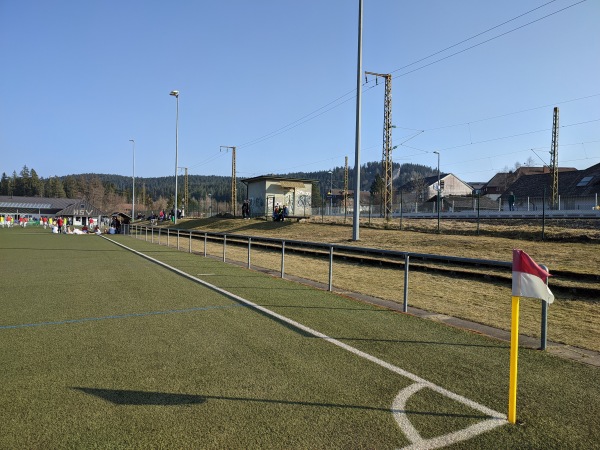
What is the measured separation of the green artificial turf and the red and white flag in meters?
Result: 0.91

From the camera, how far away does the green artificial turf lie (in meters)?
3.03

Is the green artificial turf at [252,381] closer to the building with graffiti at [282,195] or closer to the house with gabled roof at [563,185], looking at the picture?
the building with graffiti at [282,195]

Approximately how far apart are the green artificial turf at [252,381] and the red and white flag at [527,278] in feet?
2.98

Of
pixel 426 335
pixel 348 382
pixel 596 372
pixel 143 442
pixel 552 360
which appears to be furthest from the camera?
pixel 426 335

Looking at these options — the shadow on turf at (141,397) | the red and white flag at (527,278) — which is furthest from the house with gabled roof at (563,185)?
the shadow on turf at (141,397)

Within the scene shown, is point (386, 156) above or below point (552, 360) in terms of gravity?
above

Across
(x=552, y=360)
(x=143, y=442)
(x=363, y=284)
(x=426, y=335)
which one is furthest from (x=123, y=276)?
(x=552, y=360)

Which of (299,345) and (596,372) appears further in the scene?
(299,345)

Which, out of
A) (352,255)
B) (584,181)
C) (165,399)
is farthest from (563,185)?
(165,399)

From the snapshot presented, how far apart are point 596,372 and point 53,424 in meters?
4.79

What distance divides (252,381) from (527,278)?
2.48m

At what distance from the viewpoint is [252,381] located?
396 centimetres

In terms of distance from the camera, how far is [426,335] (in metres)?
5.68

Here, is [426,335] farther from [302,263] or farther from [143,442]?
[302,263]
